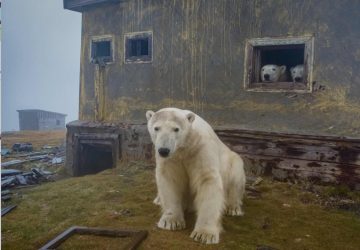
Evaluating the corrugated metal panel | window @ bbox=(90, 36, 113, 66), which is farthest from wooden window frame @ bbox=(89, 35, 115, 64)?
the corrugated metal panel

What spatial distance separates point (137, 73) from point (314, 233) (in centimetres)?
504

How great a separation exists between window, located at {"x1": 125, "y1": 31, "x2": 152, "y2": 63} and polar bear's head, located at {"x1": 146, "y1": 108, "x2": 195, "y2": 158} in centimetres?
415

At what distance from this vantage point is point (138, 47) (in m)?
7.76

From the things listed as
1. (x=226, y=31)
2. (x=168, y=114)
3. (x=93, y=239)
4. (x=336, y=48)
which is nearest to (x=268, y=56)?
(x=226, y=31)

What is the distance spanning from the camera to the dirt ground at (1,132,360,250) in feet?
11.0

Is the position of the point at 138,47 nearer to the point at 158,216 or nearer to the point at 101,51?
the point at 101,51

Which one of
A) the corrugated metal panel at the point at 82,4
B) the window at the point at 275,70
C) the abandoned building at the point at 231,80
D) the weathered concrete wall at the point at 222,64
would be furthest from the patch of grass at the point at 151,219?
the corrugated metal panel at the point at 82,4

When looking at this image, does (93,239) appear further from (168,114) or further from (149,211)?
(168,114)

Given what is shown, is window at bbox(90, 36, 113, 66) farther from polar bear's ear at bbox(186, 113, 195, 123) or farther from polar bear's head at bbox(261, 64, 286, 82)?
polar bear's ear at bbox(186, 113, 195, 123)

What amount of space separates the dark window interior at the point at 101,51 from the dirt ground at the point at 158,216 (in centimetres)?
302

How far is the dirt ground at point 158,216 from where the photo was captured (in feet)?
11.0

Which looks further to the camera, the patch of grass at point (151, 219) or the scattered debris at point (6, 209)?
the scattered debris at point (6, 209)

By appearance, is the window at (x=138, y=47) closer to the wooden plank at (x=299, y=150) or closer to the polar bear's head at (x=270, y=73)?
the polar bear's head at (x=270, y=73)

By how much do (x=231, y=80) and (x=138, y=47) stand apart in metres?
2.52
